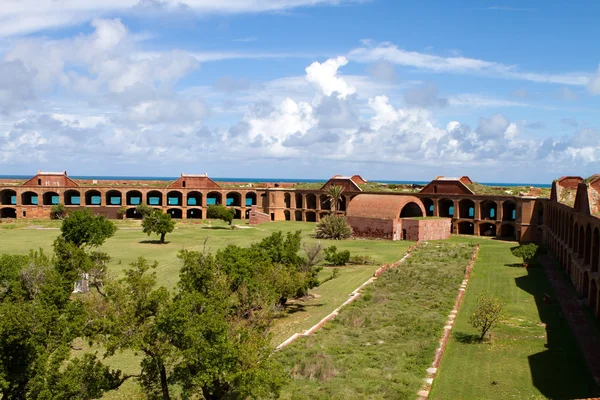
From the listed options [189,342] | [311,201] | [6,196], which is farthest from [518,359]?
[6,196]

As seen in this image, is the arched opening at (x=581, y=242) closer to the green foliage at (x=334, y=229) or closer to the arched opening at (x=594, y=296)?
the arched opening at (x=594, y=296)

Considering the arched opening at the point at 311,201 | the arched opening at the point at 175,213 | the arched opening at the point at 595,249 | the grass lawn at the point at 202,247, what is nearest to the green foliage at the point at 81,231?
the grass lawn at the point at 202,247

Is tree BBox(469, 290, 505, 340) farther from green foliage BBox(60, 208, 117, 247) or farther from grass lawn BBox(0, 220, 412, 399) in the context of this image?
green foliage BBox(60, 208, 117, 247)

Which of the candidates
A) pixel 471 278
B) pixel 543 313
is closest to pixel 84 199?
pixel 471 278

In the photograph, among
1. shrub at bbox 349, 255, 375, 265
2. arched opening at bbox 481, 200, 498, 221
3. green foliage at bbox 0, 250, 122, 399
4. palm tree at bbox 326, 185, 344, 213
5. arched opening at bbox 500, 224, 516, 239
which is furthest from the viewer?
palm tree at bbox 326, 185, 344, 213

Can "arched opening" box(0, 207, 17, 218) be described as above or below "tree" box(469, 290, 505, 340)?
above

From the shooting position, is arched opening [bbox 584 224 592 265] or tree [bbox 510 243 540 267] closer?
arched opening [bbox 584 224 592 265]

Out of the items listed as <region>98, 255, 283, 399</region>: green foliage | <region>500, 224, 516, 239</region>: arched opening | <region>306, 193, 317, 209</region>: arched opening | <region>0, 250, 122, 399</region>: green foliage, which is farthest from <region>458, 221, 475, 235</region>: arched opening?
<region>0, 250, 122, 399</region>: green foliage

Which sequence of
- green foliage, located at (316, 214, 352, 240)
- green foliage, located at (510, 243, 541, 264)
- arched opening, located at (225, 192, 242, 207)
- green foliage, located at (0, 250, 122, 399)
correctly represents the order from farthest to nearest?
1. arched opening, located at (225, 192, 242, 207)
2. green foliage, located at (316, 214, 352, 240)
3. green foliage, located at (510, 243, 541, 264)
4. green foliage, located at (0, 250, 122, 399)
